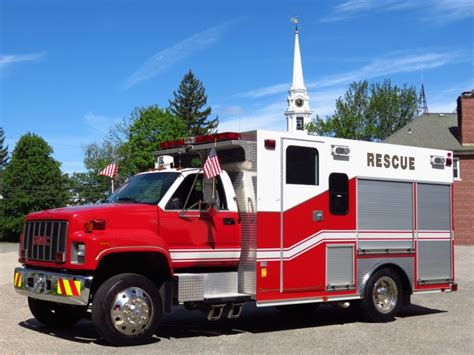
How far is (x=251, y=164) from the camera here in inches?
384

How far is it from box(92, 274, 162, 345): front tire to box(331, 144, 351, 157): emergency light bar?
386cm

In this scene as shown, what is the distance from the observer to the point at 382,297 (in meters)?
11.4

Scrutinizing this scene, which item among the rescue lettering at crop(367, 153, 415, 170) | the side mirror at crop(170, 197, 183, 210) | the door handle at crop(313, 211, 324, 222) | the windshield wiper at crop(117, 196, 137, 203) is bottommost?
the door handle at crop(313, 211, 324, 222)

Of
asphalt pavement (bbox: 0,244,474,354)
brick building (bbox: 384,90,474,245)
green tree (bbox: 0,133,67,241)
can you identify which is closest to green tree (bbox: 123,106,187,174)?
green tree (bbox: 0,133,67,241)

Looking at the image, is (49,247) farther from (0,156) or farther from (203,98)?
(0,156)

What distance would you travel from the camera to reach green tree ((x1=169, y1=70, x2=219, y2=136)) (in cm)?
7912

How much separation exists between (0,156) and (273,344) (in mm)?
107334

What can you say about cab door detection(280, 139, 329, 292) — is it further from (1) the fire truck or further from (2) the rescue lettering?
(2) the rescue lettering

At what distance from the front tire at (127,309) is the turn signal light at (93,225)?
0.69 m

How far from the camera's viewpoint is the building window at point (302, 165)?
10117mm

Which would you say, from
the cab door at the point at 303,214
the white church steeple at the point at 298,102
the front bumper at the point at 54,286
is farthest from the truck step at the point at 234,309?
the white church steeple at the point at 298,102

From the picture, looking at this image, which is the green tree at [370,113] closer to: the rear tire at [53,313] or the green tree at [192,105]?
the green tree at [192,105]

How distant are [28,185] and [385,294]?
2052 inches

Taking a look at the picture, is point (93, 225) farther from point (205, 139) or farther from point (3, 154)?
point (3, 154)
